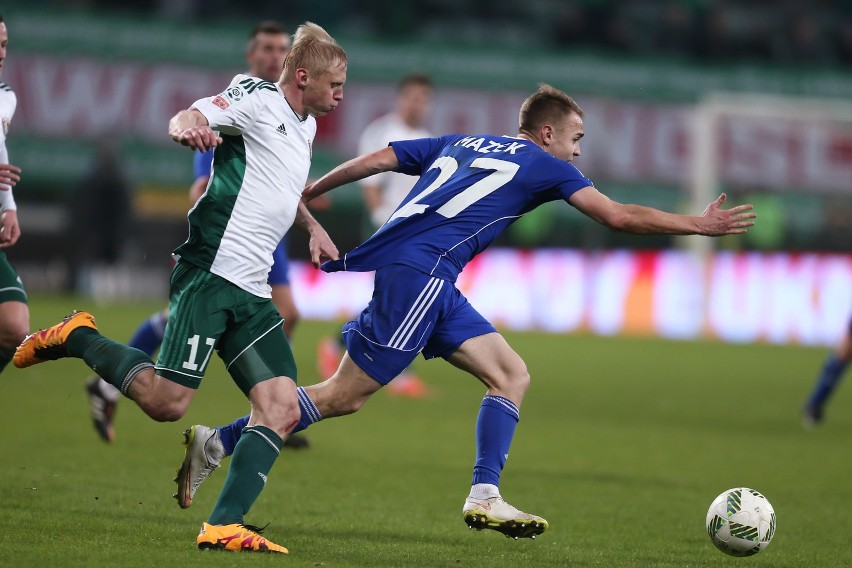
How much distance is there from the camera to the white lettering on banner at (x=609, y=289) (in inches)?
729

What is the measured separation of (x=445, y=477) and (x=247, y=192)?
2.60m

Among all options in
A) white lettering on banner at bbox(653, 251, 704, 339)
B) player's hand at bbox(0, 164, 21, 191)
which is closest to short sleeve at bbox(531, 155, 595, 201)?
player's hand at bbox(0, 164, 21, 191)

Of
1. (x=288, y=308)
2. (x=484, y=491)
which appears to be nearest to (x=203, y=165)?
(x=288, y=308)

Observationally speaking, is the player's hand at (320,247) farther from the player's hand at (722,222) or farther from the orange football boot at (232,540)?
the player's hand at (722,222)

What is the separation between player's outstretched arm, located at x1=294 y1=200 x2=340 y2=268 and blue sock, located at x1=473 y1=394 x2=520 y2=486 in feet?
2.93

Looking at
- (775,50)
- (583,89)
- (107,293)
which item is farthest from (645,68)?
(107,293)

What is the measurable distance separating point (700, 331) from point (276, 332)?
13943 mm

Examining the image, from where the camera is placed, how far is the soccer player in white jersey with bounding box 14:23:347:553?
493 cm

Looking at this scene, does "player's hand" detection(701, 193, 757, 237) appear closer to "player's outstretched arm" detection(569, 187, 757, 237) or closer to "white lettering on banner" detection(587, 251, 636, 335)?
"player's outstretched arm" detection(569, 187, 757, 237)

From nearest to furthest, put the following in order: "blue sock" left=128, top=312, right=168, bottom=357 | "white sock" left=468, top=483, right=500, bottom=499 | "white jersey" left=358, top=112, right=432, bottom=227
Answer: "white sock" left=468, top=483, right=500, bottom=499 → "blue sock" left=128, top=312, right=168, bottom=357 → "white jersey" left=358, top=112, right=432, bottom=227

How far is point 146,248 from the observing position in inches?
802

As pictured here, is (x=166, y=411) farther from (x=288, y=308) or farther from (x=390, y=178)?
(x=390, y=178)

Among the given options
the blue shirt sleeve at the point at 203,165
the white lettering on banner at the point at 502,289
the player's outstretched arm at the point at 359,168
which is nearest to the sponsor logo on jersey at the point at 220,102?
the player's outstretched arm at the point at 359,168

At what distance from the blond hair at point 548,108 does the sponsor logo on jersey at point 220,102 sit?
4.51 ft
